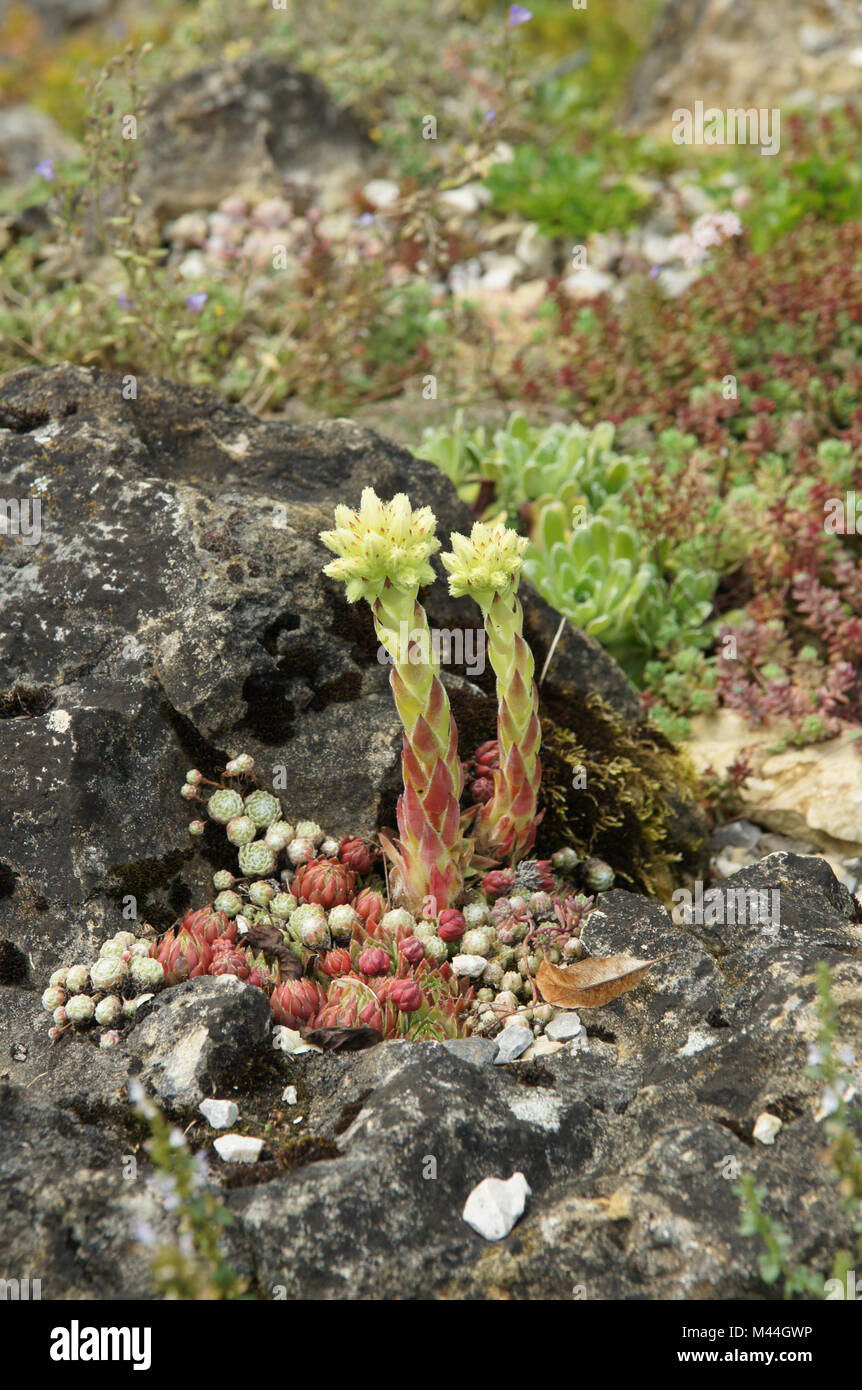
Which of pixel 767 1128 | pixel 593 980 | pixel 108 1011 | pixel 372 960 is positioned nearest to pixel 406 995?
pixel 372 960

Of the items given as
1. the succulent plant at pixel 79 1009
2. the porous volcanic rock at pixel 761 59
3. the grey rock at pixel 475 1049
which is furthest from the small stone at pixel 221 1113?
the porous volcanic rock at pixel 761 59

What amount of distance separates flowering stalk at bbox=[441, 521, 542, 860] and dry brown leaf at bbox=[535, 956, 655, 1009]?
62cm

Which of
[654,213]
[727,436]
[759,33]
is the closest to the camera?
[727,436]

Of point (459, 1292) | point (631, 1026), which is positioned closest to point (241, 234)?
point (631, 1026)

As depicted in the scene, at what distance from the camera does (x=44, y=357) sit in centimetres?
755

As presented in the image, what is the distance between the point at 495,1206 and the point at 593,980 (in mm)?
1000

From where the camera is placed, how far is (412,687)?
11.8ft

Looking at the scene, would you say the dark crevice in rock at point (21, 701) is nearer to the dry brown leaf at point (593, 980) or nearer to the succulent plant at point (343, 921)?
the succulent plant at point (343, 921)

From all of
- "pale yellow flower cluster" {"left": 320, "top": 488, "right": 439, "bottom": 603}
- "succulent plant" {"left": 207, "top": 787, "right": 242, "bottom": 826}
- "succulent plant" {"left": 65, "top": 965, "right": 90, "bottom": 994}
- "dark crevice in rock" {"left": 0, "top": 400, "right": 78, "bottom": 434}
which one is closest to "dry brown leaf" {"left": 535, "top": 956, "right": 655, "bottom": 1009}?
"succulent plant" {"left": 207, "top": 787, "right": 242, "bottom": 826}

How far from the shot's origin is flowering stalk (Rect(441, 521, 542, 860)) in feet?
11.7

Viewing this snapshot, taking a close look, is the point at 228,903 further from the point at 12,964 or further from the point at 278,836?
the point at 12,964
